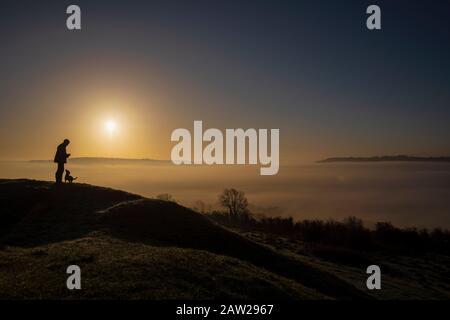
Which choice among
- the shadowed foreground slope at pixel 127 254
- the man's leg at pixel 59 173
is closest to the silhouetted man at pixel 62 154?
the man's leg at pixel 59 173

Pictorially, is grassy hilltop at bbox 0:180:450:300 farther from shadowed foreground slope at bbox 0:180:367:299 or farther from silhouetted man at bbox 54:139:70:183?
silhouetted man at bbox 54:139:70:183

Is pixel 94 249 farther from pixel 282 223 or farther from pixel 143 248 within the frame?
pixel 282 223

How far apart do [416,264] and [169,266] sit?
4379 centimetres

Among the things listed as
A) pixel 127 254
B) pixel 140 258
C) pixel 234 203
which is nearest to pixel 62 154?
pixel 127 254

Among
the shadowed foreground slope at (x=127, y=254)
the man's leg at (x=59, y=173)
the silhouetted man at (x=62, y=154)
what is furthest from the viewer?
the man's leg at (x=59, y=173)

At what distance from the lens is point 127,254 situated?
17.7 m

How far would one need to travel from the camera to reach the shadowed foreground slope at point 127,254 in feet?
44.3

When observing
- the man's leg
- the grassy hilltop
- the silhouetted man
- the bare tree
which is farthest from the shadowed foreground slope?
the bare tree

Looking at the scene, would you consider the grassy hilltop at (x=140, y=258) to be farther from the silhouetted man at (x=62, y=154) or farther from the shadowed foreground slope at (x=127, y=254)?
the silhouetted man at (x=62, y=154)

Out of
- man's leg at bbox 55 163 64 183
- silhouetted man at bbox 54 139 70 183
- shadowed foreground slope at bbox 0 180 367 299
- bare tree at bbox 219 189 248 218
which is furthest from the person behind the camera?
bare tree at bbox 219 189 248 218

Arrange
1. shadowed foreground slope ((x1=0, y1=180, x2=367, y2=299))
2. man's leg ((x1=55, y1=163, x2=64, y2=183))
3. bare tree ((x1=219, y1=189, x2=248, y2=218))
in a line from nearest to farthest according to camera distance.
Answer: shadowed foreground slope ((x1=0, y1=180, x2=367, y2=299)) → man's leg ((x1=55, y1=163, x2=64, y2=183)) → bare tree ((x1=219, y1=189, x2=248, y2=218))

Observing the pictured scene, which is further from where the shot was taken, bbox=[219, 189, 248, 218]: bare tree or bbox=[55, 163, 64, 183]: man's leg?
bbox=[219, 189, 248, 218]: bare tree

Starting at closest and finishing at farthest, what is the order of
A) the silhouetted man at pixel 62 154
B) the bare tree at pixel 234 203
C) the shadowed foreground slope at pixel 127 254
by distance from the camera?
the shadowed foreground slope at pixel 127 254 < the silhouetted man at pixel 62 154 < the bare tree at pixel 234 203

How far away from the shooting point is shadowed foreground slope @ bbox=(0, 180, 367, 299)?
1349 cm
